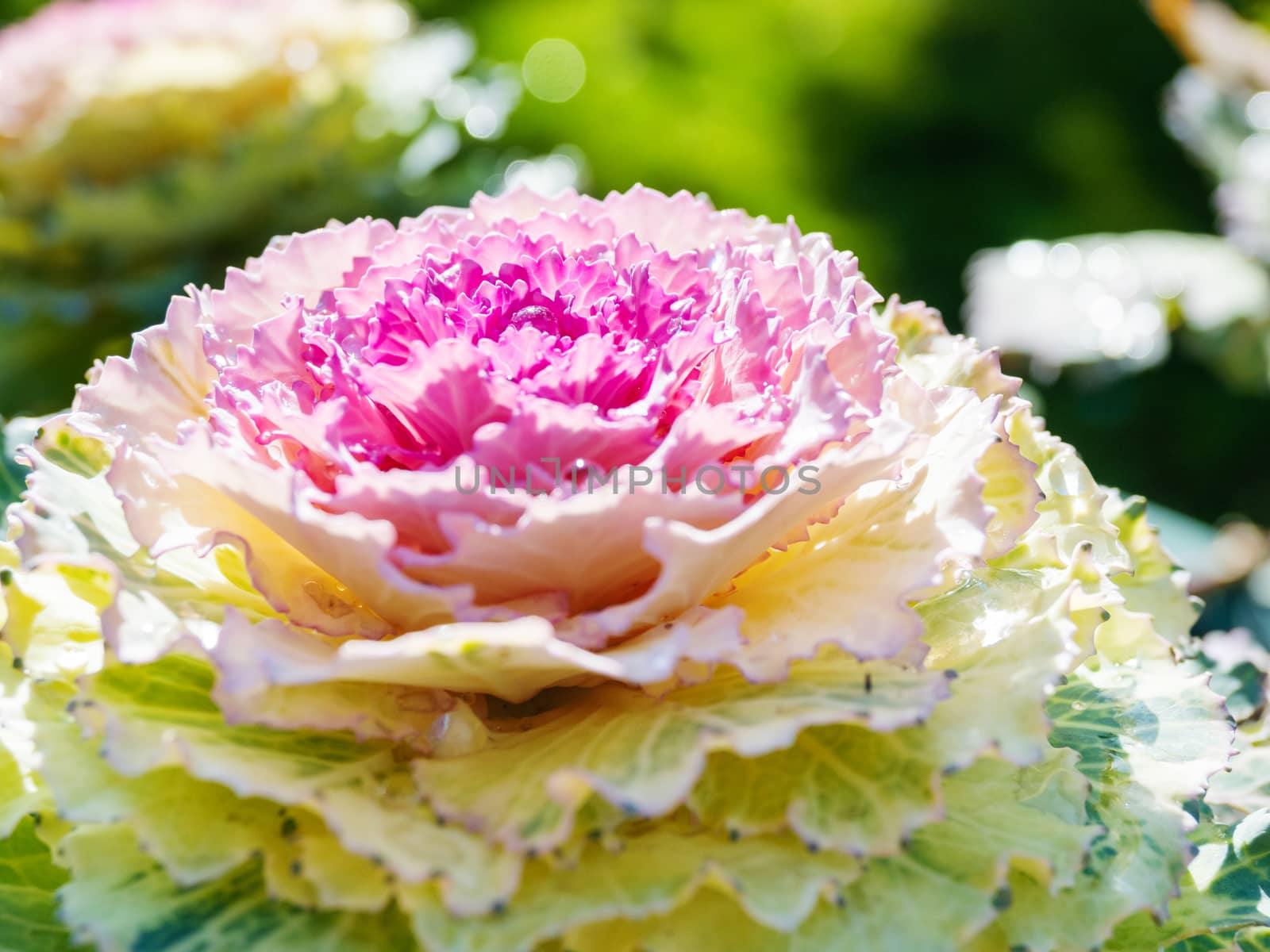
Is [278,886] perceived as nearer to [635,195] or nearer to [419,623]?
[419,623]

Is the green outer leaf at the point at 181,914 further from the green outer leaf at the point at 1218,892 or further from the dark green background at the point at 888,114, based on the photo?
the dark green background at the point at 888,114

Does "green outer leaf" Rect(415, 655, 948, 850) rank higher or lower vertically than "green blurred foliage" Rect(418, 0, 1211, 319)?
lower

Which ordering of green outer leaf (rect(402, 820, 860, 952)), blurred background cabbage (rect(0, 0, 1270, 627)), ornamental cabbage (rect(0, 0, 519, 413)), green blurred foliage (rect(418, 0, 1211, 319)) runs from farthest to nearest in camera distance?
green blurred foliage (rect(418, 0, 1211, 319)) < blurred background cabbage (rect(0, 0, 1270, 627)) < ornamental cabbage (rect(0, 0, 519, 413)) < green outer leaf (rect(402, 820, 860, 952))

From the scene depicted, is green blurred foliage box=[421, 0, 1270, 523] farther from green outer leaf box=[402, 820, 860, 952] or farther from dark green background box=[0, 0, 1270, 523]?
green outer leaf box=[402, 820, 860, 952]

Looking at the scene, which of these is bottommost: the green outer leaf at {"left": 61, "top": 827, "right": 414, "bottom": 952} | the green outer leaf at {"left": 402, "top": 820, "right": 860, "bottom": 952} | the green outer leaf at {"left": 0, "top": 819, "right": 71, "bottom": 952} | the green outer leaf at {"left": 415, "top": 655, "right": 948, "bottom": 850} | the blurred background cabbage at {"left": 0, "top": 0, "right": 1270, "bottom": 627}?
the green outer leaf at {"left": 0, "top": 819, "right": 71, "bottom": 952}

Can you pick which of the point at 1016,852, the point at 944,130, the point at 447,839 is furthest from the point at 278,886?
the point at 944,130

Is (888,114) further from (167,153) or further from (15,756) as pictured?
(15,756)

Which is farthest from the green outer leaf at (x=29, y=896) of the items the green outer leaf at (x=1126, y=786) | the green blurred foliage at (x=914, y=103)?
the green blurred foliage at (x=914, y=103)

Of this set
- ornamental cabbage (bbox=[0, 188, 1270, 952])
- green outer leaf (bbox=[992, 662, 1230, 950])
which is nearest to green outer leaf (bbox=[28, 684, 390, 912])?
ornamental cabbage (bbox=[0, 188, 1270, 952])
